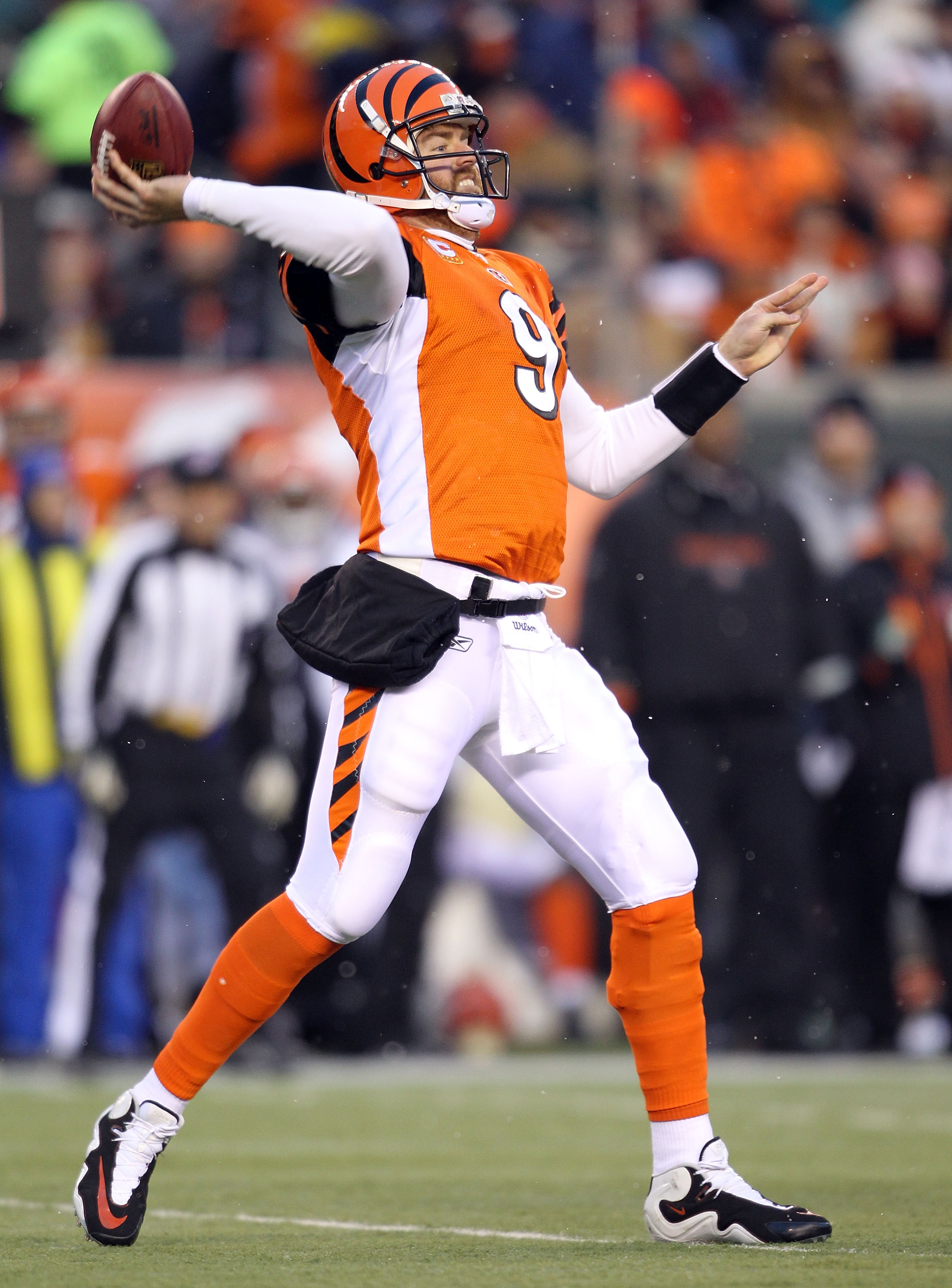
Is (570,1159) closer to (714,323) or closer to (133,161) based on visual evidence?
(133,161)

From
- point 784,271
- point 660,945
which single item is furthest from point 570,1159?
point 784,271

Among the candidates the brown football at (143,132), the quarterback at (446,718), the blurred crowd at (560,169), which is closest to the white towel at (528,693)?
the quarterback at (446,718)

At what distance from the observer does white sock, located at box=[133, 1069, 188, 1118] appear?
420 cm

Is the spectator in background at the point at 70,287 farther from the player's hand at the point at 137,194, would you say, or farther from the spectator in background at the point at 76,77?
the player's hand at the point at 137,194

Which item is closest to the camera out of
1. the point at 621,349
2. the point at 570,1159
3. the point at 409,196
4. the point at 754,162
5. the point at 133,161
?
the point at 133,161

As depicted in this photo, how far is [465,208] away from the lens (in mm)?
4320

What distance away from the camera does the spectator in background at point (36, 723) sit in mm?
8664

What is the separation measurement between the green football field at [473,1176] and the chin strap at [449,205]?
1.83m

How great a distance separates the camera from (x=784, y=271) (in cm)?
1105

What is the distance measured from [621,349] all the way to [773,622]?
5.30ft

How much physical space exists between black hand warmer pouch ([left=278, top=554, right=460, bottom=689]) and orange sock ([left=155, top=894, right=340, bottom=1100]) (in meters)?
0.43

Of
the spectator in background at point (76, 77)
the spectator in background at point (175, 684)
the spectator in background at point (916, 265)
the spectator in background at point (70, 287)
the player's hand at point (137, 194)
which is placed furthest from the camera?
the spectator in background at point (916, 265)

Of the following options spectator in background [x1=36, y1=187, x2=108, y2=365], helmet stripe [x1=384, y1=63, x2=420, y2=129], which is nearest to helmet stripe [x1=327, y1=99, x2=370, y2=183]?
helmet stripe [x1=384, y1=63, x2=420, y2=129]

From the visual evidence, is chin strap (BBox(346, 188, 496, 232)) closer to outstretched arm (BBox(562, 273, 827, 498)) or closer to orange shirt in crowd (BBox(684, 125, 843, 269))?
outstretched arm (BBox(562, 273, 827, 498))
